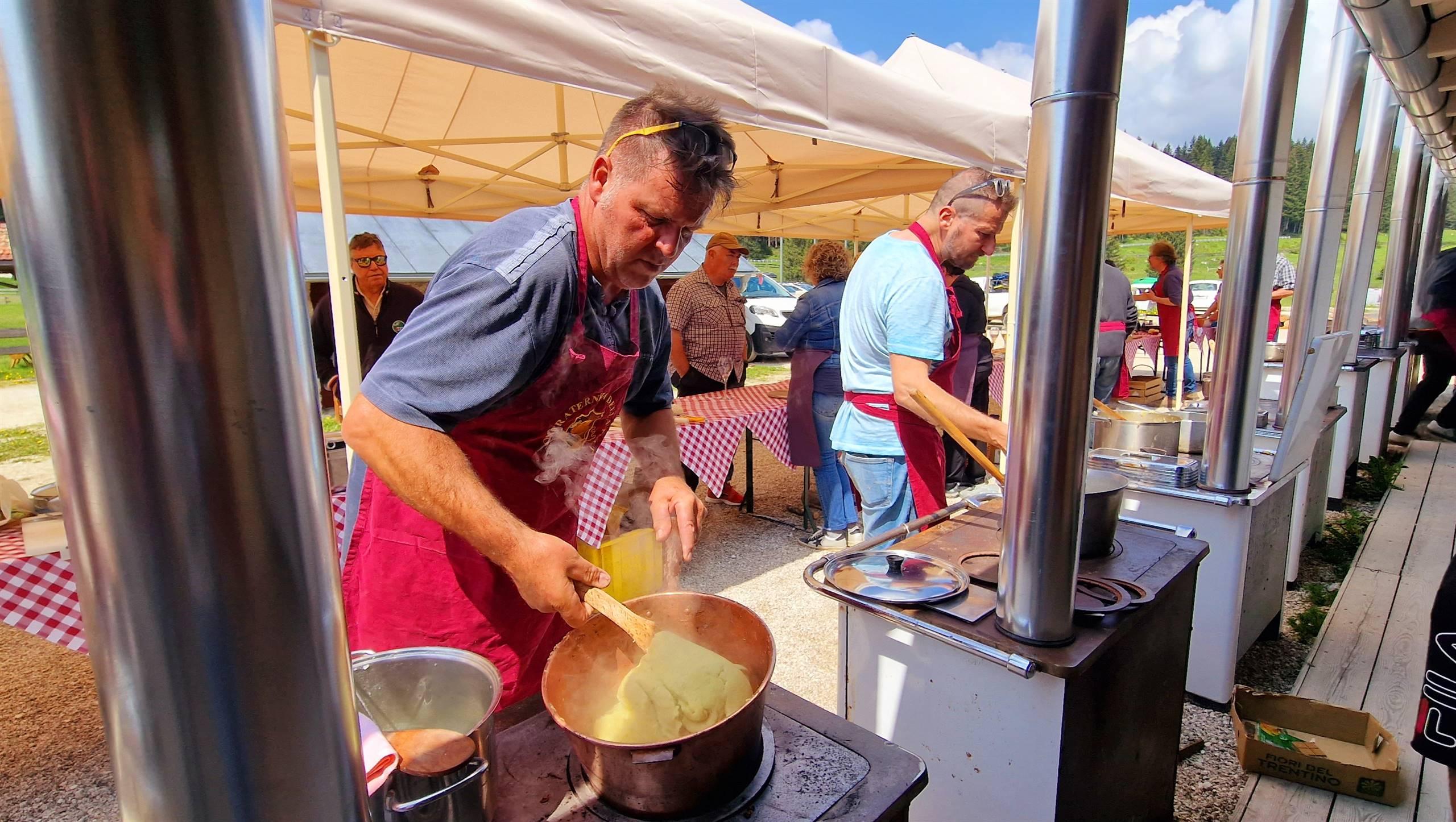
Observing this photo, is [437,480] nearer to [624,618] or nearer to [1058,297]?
[624,618]

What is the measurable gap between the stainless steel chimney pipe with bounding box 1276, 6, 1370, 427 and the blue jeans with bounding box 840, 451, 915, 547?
218 centimetres

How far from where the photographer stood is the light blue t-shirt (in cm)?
250

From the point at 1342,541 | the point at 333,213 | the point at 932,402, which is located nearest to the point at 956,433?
the point at 932,402

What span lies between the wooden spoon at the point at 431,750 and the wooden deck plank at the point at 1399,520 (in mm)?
5019

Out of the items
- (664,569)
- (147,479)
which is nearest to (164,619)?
(147,479)

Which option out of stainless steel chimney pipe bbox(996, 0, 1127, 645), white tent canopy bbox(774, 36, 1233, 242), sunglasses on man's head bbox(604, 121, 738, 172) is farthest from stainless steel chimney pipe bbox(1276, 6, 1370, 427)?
sunglasses on man's head bbox(604, 121, 738, 172)

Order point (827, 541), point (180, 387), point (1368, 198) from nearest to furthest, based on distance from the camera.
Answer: point (180, 387) < point (827, 541) < point (1368, 198)

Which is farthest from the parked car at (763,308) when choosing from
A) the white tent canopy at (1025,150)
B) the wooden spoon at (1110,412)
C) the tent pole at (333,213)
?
the tent pole at (333,213)

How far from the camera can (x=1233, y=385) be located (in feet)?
8.57

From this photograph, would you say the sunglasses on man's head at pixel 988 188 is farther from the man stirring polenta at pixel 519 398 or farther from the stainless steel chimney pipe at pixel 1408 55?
the stainless steel chimney pipe at pixel 1408 55

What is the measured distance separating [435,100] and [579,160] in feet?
5.09

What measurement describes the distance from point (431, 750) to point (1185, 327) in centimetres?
963

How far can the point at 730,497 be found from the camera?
5539mm

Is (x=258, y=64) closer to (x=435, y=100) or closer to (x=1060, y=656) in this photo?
(x=1060, y=656)
